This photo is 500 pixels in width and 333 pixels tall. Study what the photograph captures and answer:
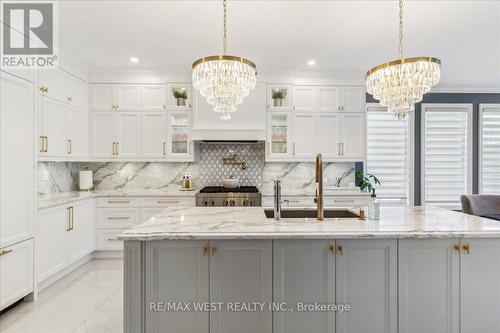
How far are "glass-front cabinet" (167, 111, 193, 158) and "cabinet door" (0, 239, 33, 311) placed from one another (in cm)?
208

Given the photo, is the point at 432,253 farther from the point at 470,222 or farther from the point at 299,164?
the point at 299,164

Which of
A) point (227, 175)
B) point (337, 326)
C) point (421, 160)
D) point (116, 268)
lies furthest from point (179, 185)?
point (421, 160)

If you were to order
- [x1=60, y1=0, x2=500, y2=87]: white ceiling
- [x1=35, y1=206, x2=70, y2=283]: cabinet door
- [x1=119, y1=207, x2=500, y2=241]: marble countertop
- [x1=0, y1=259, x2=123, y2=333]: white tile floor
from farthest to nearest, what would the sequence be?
[x1=35, y1=206, x2=70, y2=283]: cabinet door → [x1=60, y1=0, x2=500, y2=87]: white ceiling → [x1=0, y1=259, x2=123, y2=333]: white tile floor → [x1=119, y1=207, x2=500, y2=241]: marble countertop

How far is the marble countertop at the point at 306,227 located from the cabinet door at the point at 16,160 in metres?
1.45

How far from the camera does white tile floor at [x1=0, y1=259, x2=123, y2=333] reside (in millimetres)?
2350

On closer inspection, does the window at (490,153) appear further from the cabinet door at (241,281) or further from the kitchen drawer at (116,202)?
the kitchen drawer at (116,202)

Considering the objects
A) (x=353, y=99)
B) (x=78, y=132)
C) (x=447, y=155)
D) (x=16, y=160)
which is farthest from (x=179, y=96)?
(x=447, y=155)

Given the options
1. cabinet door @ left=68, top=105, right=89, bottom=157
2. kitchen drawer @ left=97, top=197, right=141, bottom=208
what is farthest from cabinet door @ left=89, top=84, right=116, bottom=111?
kitchen drawer @ left=97, top=197, right=141, bottom=208

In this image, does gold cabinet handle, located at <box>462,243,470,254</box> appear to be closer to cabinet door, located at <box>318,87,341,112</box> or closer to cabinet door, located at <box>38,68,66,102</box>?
cabinet door, located at <box>318,87,341,112</box>

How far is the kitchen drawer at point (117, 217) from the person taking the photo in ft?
13.0

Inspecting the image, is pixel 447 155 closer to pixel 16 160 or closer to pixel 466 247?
pixel 466 247

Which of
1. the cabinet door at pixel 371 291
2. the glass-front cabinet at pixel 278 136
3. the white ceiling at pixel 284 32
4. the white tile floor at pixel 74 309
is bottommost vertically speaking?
the white tile floor at pixel 74 309

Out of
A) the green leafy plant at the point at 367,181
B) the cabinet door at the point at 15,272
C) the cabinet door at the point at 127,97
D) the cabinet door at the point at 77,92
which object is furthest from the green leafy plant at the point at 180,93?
the green leafy plant at the point at 367,181

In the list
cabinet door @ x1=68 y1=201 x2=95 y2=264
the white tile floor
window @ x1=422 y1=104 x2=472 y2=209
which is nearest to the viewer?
the white tile floor
